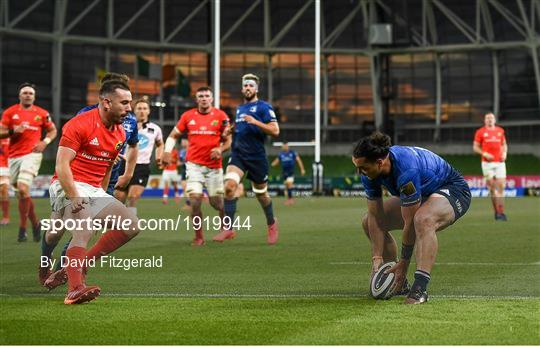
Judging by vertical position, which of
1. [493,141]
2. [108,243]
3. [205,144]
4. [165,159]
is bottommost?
[108,243]

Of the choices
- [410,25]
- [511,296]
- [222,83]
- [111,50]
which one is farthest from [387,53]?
[511,296]

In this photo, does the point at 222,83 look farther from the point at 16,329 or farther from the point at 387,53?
the point at 16,329

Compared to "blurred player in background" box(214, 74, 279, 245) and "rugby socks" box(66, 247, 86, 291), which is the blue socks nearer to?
"blurred player in background" box(214, 74, 279, 245)

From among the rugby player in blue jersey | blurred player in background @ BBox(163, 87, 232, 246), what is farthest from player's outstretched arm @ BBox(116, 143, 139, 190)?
blurred player in background @ BBox(163, 87, 232, 246)

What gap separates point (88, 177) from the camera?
8211 mm

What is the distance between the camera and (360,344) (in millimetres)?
5828

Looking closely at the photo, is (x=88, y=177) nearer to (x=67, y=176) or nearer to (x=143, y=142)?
(x=67, y=176)

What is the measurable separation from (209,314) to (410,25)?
50.1 m

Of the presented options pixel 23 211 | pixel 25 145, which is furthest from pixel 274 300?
pixel 25 145

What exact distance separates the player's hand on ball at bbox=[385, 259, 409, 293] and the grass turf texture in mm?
267

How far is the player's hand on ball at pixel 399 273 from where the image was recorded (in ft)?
26.5

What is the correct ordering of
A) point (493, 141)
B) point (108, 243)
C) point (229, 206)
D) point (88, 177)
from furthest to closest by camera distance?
point (493, 141), point (229, 206), point (108, 243), point (88, 177)

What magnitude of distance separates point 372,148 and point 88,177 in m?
2.53

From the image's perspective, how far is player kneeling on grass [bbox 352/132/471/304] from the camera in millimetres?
7516
